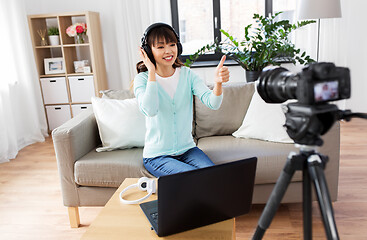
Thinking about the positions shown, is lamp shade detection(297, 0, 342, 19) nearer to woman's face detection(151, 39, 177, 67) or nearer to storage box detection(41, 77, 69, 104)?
woman's face detection(151, 39, 177, 67)

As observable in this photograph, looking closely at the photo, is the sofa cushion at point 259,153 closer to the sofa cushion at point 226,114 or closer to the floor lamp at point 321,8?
the sofa cushion at point 226,114

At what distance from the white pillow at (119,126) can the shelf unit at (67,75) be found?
1798mm

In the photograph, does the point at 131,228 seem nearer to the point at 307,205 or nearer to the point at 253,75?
the point at 307,205

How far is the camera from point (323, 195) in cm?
74

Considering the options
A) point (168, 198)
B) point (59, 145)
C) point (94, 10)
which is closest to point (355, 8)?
point (94, 10)

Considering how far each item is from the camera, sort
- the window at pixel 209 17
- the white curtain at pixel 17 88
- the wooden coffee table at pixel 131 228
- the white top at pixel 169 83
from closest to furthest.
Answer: the wooden coffee table at pixel 131 228 → the white top at pixel 169 83 → the white curtain at pixel 17 88 → the window at pixel 209 17

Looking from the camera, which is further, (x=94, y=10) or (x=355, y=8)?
(x=94, y=10)

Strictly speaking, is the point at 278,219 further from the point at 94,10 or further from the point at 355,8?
the point at 94,10

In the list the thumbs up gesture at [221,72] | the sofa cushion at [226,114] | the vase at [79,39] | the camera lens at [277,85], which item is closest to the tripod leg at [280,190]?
the camera lens at [277,85]

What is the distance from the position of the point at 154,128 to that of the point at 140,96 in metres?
0.19

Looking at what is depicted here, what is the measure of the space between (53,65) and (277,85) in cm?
363

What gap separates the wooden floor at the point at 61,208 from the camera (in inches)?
75.9

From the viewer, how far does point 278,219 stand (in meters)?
2.03

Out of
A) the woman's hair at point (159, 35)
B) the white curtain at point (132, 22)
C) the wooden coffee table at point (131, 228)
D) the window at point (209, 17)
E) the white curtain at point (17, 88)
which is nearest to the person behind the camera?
the wooden coffee table at point (131, 228)
